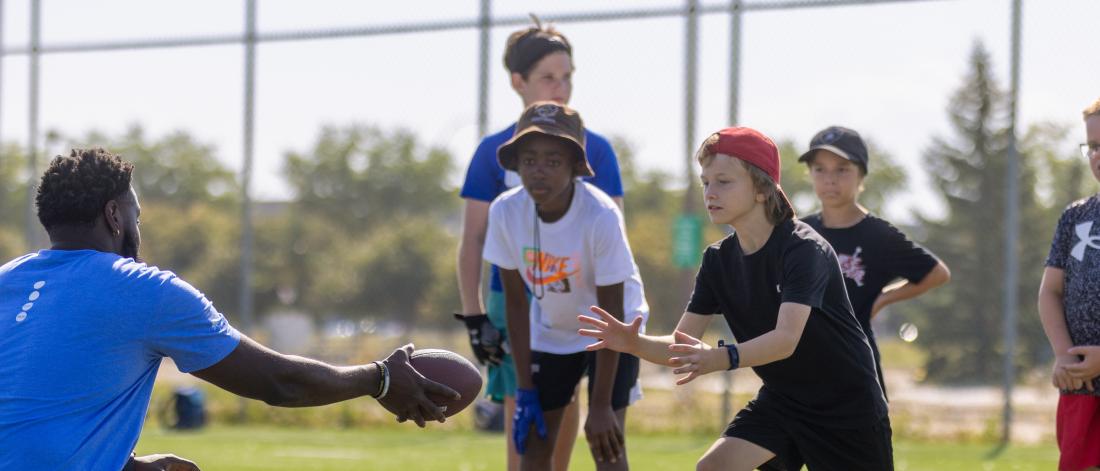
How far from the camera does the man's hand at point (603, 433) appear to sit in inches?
171

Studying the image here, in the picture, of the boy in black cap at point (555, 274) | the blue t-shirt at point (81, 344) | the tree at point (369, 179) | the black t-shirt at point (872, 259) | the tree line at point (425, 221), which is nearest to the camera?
the blue t-shirt at point (81, 344)

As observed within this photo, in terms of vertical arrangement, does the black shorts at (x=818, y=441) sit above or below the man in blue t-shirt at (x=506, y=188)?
below

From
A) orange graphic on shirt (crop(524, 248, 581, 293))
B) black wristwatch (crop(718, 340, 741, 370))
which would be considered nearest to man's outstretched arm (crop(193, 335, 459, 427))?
black wristwatch (crop(718, 340, 741, 370))

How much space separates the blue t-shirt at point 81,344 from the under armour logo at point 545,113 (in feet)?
6.37

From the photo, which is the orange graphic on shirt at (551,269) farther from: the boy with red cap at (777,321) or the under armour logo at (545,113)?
the boy with red cap at (777,321)

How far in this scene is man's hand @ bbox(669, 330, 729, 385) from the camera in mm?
3383

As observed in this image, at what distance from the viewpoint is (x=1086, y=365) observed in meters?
4.25

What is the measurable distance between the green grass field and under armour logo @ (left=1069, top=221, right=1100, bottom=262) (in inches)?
143

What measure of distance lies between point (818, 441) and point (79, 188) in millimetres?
2266

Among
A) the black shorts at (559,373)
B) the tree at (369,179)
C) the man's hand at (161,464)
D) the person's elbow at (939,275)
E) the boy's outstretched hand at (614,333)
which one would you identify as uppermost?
the tree at (369,179)

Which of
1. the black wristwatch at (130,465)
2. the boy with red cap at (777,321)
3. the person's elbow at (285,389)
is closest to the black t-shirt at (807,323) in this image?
the boy with red cap at (777,321)

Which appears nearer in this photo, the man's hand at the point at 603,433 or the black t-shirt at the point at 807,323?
the black t-shirt at the point at 807,323

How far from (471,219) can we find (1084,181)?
21.9m

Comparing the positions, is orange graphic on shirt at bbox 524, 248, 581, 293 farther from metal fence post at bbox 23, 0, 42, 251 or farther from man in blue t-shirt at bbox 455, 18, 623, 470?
metal fence post at bbox 23, 0, 42, 251
